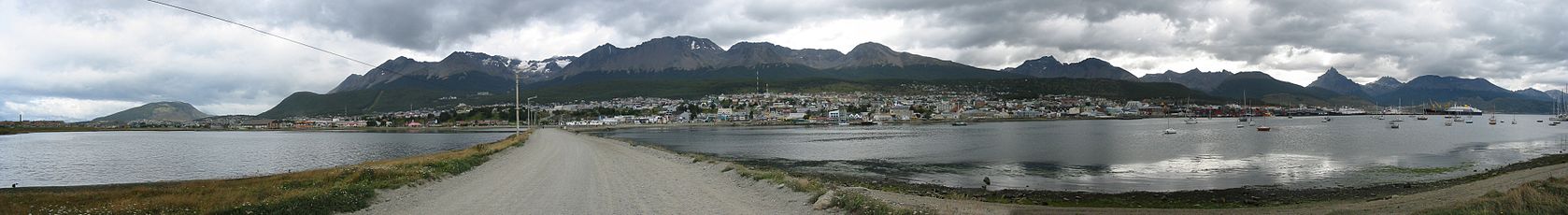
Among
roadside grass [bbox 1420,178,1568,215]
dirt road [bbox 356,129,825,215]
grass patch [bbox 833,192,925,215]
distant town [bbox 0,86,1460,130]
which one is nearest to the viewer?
roadside grass [bbox 1420,178,1568,215]

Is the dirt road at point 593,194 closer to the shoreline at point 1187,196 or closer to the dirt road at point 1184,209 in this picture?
the dirt road at point 1184,209

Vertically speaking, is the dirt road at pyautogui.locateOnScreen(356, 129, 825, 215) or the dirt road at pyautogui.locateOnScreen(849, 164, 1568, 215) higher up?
the dirt road at pyautogui.locateOnScreen(356, 129, 825, 215)

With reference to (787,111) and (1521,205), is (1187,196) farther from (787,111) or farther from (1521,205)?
(787,111)

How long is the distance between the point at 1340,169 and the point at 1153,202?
53.3 ft

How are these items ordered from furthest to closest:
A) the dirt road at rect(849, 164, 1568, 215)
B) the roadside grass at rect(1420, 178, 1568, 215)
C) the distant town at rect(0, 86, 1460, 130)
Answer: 1. the distant town at rect(0, 86, 1460, 130)
2. the dirt road at rect(849, 164, 1568, 215)
3. the roadside grass at rect(1420, 178, 1568, 215)

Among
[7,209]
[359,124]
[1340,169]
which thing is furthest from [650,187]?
[359,124]

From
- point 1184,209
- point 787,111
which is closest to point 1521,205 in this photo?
point 1184,209

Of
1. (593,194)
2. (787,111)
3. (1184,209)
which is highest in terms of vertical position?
(787,111)

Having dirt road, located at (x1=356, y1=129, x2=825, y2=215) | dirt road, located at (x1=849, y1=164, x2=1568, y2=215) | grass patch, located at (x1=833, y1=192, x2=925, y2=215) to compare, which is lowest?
dirt road, located at (x1=849, y1=164, x2=1568, y2=215)

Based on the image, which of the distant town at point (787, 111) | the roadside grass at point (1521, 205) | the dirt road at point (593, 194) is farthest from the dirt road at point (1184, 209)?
the distant town at point (787, 111)

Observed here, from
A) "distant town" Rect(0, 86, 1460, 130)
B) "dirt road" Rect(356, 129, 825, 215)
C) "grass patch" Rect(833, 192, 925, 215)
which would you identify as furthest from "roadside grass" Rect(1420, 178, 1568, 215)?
"distant town" Rect(0, 86, 1460, 130)

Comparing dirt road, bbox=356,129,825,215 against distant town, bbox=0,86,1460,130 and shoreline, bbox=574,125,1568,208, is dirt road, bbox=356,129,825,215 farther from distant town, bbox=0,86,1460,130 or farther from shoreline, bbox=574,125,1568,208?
distant town, bbox=0,86,1460,130

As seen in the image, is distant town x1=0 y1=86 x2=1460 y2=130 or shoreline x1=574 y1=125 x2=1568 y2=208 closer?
shoreline x1=574 y1=125 x2=1568 y2=208

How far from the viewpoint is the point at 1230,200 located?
1409cm
